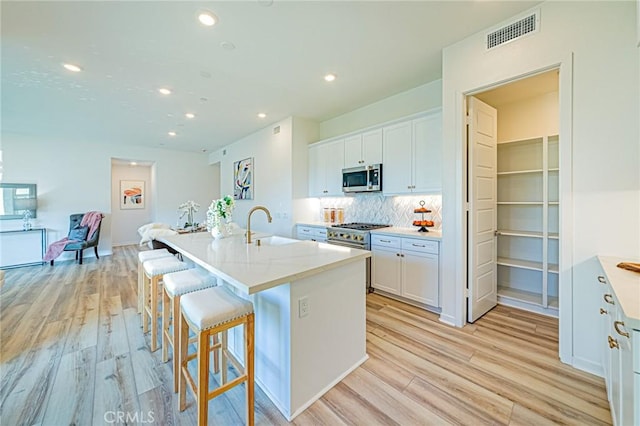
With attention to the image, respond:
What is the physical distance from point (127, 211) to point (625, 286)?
32.7 ft

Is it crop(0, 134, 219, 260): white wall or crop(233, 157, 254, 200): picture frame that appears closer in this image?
crop(0, 134, 219, 260): white wall

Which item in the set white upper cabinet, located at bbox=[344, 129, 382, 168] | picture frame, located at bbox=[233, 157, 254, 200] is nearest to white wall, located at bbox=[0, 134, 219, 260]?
picture frame, located at bbox=[233, 157, 254, 200]

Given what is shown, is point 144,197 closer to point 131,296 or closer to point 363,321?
point 131,296

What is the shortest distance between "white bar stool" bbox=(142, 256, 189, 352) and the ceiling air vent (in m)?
3.60

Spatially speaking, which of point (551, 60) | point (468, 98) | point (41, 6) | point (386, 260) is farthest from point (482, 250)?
point (41, 6)

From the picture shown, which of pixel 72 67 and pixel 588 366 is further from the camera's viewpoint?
pixel 72 67

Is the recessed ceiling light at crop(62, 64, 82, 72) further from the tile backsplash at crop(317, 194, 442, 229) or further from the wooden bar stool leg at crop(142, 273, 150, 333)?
the tile backsplash at crop(317, 194, 442, 229)

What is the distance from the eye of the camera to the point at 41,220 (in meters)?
5.74

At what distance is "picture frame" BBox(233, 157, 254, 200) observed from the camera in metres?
6.01

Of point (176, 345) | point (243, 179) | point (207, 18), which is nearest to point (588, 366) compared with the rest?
point (176, 345)

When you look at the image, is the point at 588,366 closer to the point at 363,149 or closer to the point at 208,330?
the point at 208,330

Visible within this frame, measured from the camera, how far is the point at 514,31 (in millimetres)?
2205

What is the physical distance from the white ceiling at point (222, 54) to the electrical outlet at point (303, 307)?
2243 millimetres

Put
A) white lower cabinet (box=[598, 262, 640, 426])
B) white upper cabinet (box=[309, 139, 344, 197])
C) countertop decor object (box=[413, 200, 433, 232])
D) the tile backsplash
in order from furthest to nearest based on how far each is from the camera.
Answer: white upper cabinet (box=[309, 139, 344, 197]), the tile backsplash, countertop decor object (box=[413, 200, 433, 232]), white lower cabinet (box=[598, 262, 640, 426])
